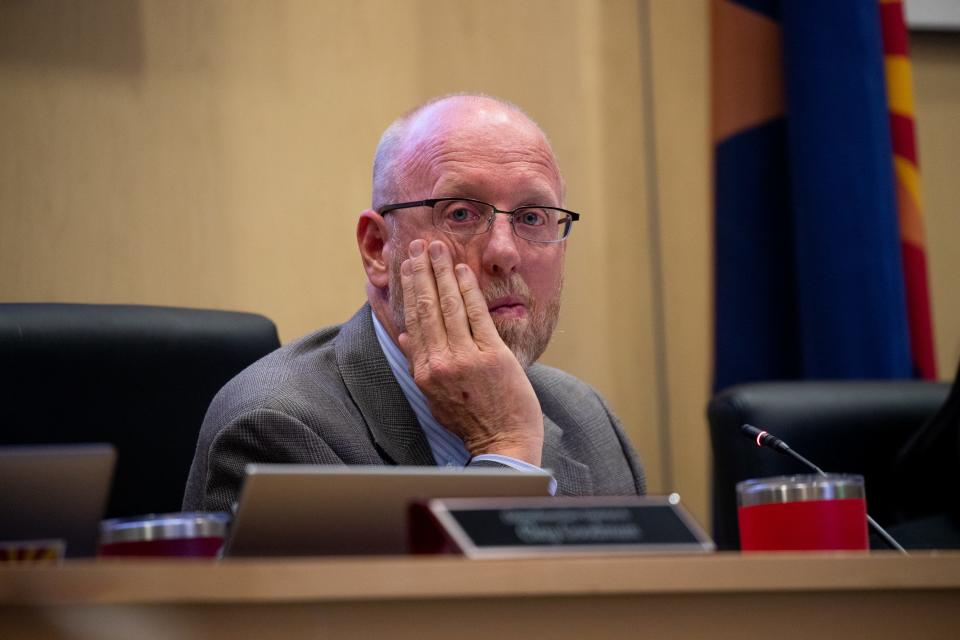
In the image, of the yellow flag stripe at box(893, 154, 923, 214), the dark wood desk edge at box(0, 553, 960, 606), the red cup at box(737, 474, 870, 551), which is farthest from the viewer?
the yellow flag stripe at box(893, 154, 923, 214)

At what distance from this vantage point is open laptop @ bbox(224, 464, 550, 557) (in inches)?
28.6

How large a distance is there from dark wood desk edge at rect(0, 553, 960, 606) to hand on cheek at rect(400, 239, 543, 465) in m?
0.90

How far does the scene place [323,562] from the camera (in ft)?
1.91

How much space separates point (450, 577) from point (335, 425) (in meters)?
0.99

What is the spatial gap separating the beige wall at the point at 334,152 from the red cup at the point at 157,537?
1.78 meters

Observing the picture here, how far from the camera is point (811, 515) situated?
36.5 inches

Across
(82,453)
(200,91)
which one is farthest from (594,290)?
(82,453)

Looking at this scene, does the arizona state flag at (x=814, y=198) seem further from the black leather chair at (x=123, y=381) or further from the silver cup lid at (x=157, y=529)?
the silver cup lid at (x=157, y=529)

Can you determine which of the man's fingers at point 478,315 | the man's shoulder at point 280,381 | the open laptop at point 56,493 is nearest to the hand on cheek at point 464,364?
the man's fingers at point 478,315

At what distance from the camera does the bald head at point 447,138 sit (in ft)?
5.94

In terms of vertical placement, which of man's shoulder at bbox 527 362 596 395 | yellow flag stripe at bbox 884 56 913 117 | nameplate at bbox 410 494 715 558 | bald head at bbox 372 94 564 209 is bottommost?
man's shoulder at bbox 527 362 596 395

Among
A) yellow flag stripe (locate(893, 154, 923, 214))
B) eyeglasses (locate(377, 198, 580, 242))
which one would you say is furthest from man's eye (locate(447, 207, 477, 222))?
yellow flag stripe (locate(893, 154, 923, 214))

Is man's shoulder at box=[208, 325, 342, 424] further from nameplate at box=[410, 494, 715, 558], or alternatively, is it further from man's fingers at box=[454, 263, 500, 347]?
nameplate at box=[410, 494, 715, 558]

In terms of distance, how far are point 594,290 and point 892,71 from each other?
0.86 meters
